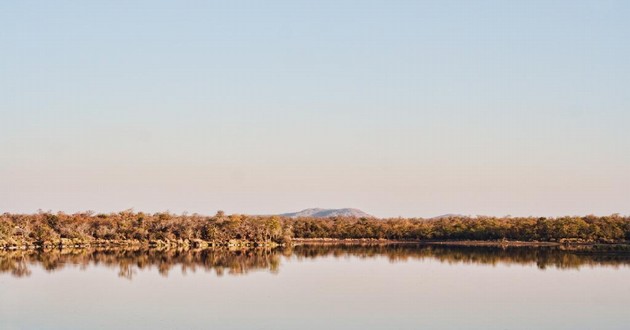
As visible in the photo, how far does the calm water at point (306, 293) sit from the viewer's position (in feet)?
103

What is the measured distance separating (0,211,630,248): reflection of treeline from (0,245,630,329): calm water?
22.3 meters

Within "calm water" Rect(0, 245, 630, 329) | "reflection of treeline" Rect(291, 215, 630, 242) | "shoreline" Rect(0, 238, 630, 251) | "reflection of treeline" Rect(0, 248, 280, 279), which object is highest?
"reflection of treeline" Rect(291, 215, 630, 242)

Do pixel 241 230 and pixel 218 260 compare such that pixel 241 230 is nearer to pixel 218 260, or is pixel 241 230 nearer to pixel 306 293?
pixel 218 260

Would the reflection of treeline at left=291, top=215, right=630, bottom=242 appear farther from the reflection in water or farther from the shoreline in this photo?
the reflection in water

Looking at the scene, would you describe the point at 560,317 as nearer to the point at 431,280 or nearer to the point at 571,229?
the point at 431,280

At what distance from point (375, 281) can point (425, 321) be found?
49.3 ft

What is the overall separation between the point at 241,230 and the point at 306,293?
58.2m

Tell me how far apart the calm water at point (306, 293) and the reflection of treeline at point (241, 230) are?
73.2ft

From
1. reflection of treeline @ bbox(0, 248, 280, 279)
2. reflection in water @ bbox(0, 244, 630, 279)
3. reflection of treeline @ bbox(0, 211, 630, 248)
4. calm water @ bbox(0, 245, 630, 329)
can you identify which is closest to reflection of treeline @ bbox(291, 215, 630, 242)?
reflection of treeline @ bbox(0, 211, 630, 248)

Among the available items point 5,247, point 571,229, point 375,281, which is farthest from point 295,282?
point 571,229

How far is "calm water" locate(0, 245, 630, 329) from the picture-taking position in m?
31.3

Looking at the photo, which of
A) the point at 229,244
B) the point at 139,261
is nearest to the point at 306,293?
the point at 139,261

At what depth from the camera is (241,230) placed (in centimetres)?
9819

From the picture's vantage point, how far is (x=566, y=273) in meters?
53.6
